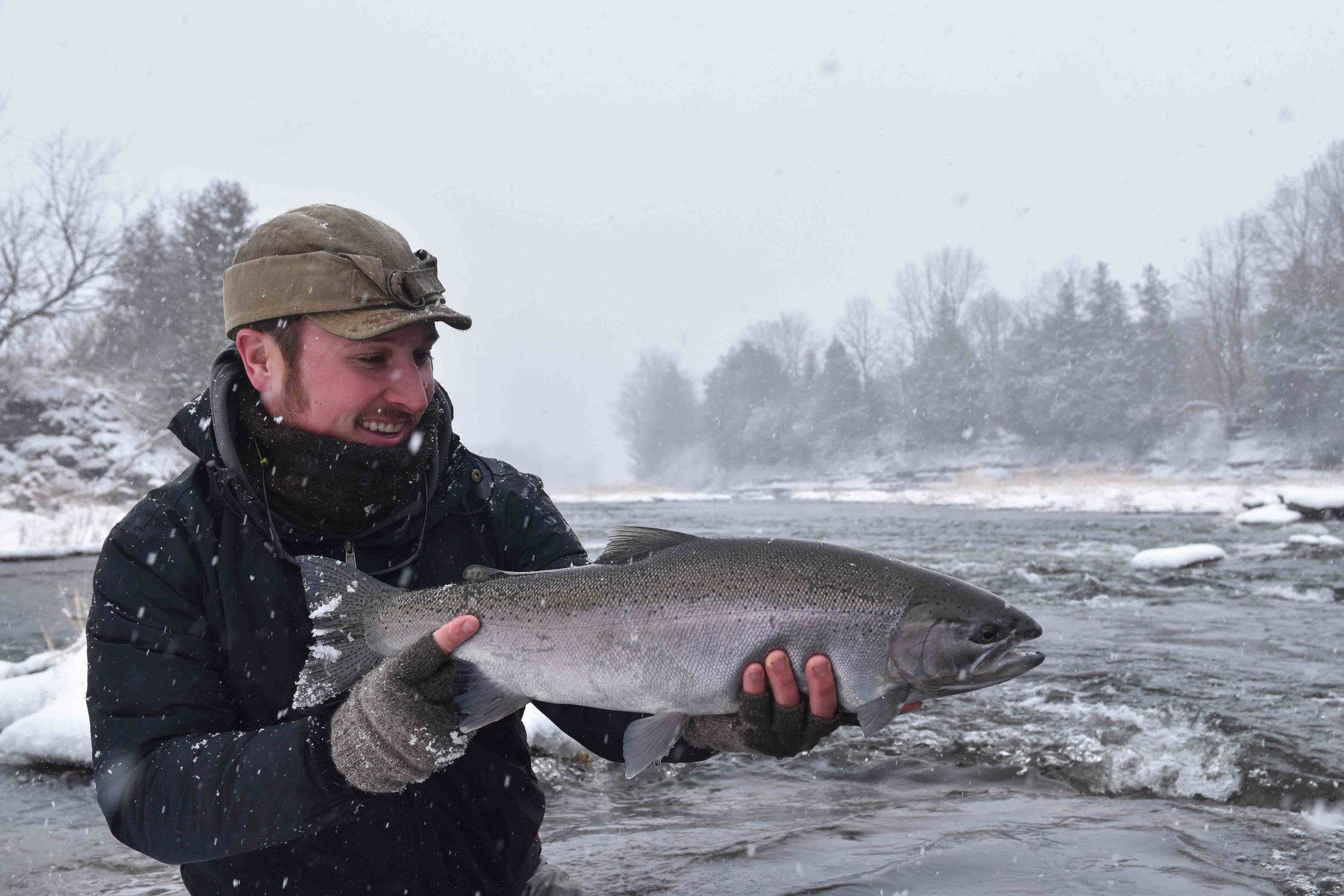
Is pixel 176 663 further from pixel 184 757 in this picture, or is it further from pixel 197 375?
pixel 197 375

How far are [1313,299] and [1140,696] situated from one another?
48.0m

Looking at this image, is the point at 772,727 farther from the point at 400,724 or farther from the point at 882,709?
the point at 400,724

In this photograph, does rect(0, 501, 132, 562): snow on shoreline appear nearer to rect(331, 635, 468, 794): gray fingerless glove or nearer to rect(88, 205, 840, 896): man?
rect(88, 205, 840, 896): man

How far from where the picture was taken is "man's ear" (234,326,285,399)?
2.44 metres

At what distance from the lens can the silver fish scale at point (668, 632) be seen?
2332mm

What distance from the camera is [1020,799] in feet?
16.1

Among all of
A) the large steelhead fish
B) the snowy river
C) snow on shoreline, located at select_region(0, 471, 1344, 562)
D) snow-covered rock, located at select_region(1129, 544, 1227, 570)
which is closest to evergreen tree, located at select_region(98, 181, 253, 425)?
snow on shoreline, located at select_region(0, 471, 1344, 562)

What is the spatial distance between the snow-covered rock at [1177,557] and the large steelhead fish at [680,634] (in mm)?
13211

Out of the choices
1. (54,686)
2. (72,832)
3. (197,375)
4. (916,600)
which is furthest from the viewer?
(197,375)

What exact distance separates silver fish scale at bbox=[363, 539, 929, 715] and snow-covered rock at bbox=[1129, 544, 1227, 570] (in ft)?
43.7

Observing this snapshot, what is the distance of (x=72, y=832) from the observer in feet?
15.0

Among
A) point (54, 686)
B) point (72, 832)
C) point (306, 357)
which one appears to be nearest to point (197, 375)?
point (54, 686)

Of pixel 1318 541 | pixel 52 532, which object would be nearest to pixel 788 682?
pixel 1318 541

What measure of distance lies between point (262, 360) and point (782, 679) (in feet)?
5.38
